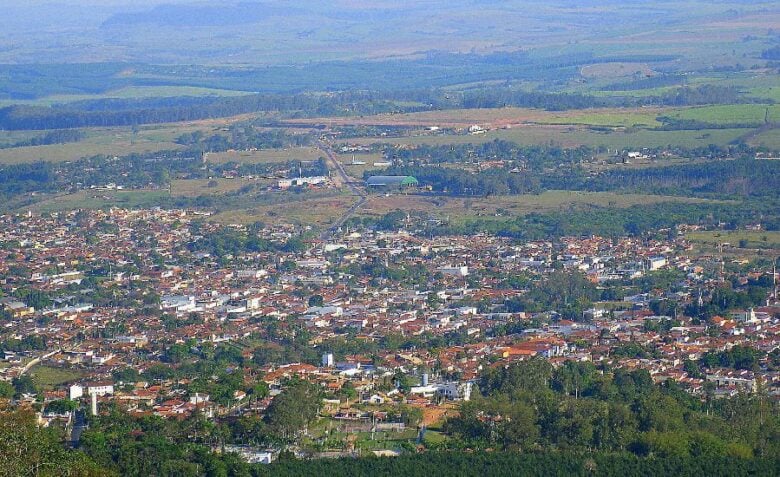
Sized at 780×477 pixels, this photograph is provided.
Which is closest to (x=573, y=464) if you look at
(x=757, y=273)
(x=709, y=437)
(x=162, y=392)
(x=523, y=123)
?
(x=709, y=437)

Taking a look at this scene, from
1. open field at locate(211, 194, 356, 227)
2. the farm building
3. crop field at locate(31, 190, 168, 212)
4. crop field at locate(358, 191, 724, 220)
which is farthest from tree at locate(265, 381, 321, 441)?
the farm building

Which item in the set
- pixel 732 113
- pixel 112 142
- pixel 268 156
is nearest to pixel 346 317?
pixel 268 156

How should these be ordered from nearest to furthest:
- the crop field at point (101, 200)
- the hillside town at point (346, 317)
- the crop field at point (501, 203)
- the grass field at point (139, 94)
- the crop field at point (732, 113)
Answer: the hillside town at point (346, 317)
the crop field at point (501, 203)
the crop field at point (101, 200)
the crop field at point (732, 113)
the grass field at point (139, 94)

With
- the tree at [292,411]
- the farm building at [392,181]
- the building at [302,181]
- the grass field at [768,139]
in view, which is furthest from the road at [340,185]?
the tree at [292,411]

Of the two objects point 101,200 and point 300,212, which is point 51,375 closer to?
point 300,212

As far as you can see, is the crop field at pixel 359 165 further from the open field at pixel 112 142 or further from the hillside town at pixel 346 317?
the hillside town at pixel 346 317
